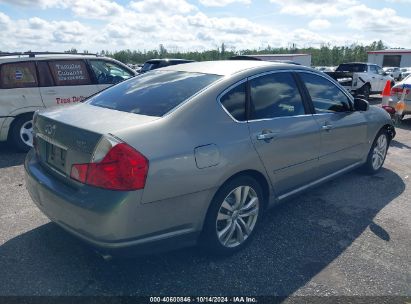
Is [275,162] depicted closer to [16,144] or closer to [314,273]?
[314,273]

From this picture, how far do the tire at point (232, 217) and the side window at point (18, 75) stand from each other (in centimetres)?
480

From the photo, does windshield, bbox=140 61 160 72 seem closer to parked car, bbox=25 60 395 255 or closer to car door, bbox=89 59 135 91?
car door, bbox=89 59 135 91

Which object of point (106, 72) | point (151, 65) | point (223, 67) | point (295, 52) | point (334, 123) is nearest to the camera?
point (223, 67)

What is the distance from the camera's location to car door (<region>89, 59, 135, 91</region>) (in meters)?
6.79

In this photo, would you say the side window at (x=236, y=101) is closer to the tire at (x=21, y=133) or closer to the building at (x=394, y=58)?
the tire at (x=21, y=133)

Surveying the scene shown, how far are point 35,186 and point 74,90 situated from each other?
4.07 meters

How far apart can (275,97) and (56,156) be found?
2.03m

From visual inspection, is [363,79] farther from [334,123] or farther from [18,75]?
[18,75]

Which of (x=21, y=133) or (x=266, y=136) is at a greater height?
(x=266, y=136)

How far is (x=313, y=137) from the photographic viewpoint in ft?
11.9

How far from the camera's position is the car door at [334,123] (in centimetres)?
382

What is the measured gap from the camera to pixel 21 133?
607 cm

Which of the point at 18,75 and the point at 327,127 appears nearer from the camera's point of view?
the point at 327,127

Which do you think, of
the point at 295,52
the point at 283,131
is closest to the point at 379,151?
the point at 283,131
